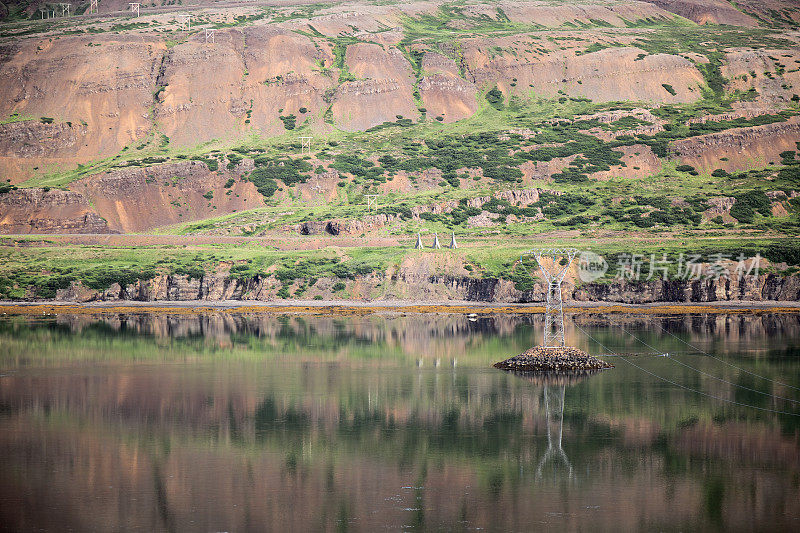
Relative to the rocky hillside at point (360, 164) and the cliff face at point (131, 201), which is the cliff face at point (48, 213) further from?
the rocky hillside at point (360, 164)

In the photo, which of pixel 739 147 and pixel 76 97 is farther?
pixel 76 97

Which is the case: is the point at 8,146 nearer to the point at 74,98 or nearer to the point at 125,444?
the point at 74,98

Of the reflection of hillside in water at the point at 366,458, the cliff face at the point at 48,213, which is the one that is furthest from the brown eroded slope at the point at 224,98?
the reflection of hillside in water at the point at 366,458

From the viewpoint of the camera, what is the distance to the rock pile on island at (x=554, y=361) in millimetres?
64000

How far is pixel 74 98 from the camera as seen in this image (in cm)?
18588

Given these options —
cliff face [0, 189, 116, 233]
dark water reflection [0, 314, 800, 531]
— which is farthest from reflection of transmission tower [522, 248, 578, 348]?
cliff face [0, 189, 116, 233]

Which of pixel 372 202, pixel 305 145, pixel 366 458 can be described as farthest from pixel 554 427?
pixel 305 145

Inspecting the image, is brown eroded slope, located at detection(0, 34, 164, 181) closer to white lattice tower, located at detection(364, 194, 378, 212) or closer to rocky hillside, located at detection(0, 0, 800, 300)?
rocky hillside, located at detection(0, 0, 800, 300)

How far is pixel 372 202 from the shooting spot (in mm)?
158500

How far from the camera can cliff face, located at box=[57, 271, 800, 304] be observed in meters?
115

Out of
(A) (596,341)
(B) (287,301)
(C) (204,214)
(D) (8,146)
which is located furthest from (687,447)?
(D) (8,146)

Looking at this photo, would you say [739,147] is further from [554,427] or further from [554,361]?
[554,427]

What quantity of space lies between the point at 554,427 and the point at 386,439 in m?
8.74

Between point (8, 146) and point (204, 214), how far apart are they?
44232 millimetres
